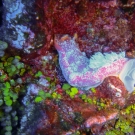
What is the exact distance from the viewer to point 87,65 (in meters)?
3.09

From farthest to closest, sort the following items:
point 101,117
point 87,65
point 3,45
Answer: point 101,117
point 87,65
point 3,45

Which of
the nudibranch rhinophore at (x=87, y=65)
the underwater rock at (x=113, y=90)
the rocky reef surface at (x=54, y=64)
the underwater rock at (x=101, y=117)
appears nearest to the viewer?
the rocky reef surface at (x=54, y=64)

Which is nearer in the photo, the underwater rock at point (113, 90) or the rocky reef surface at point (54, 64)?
the rocky reef surface at point (54, 64)

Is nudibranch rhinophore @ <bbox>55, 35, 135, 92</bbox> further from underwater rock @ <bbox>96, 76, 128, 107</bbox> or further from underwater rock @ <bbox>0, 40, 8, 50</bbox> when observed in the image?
underwater rock @ <bbox>0, 40, 8, 50</bbox>

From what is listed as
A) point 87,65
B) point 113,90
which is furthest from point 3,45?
point 113,90

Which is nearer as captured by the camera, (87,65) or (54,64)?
(87,65)

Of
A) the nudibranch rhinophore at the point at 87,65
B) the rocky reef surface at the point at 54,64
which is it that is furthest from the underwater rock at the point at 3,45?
the nudibranch rhinophore at the point at 87,65

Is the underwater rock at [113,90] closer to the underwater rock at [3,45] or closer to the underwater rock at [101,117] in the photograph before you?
the underwater rock at [101,117]

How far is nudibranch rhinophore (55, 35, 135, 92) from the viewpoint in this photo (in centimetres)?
300

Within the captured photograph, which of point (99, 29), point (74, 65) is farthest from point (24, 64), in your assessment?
point (99, 29)

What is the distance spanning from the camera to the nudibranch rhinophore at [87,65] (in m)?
3.00

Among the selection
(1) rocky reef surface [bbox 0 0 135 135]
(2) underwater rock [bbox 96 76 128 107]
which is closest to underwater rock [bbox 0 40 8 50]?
(1) rocky reef surface [bbox 0 0 135 135]

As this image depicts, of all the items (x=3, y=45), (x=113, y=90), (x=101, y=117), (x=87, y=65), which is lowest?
(x=101, y=117)

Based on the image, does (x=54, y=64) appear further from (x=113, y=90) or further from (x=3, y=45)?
(x=113, y=90)
